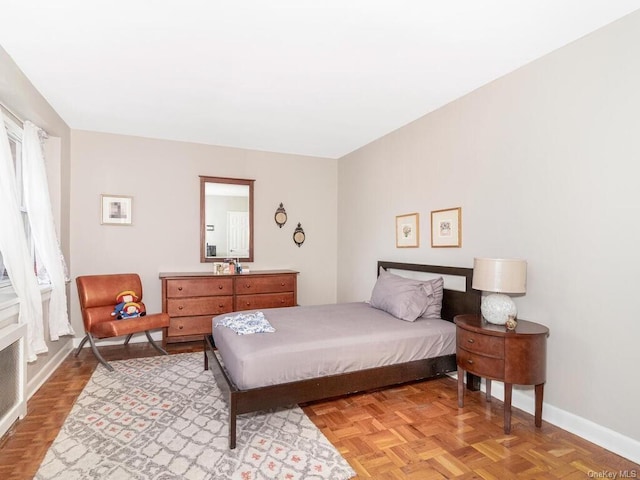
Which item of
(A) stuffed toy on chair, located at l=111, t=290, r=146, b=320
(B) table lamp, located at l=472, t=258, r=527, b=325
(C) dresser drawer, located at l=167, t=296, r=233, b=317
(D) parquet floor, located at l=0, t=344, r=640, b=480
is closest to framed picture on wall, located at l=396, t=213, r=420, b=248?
(B) table lamp, located at l=472, t=258, r=527, b=325

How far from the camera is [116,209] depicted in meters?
4.50

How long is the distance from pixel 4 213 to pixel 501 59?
397cm

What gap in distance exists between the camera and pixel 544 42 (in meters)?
2.46

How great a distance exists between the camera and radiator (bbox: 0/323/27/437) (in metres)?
2.32

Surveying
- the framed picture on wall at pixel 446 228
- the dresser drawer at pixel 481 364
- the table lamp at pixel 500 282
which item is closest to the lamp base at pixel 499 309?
the table lamp at pixel 500 282

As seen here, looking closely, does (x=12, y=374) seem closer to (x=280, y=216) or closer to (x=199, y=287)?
A: (x=199, y=287)

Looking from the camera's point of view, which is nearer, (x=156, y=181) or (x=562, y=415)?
(x=562, y=415)

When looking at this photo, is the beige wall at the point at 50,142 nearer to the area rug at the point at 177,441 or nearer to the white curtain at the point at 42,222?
the white curtain at the point at 42,222

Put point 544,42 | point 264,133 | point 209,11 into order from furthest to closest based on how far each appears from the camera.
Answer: point 264,133, point 544,42, point 209,11

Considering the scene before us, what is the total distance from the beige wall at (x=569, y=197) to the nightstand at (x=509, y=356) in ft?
0.76

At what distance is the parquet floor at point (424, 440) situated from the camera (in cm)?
199

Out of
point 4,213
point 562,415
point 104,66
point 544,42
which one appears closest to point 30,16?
point 104,66

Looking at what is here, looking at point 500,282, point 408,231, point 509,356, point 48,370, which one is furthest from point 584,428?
point 48,370

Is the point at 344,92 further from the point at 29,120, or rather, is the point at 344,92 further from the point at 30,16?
the point at 29,120
